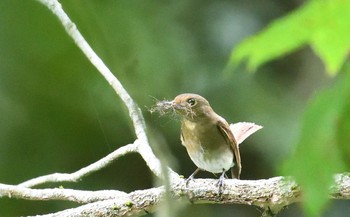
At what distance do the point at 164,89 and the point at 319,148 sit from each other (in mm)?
1612

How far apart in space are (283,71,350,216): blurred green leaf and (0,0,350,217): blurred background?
160cm

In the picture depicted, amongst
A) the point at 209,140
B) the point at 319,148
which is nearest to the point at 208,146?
the point at 209,140

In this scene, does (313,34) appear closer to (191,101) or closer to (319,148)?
(319,148)

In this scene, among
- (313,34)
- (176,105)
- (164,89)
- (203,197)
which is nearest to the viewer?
(313,34)

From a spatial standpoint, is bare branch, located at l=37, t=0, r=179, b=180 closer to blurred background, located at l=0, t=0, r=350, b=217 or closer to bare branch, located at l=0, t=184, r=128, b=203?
bare branch, located at l=0, t=184, r=128, b=203

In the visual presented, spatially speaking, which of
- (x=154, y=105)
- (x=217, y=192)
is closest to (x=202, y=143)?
(x=154, y=105)

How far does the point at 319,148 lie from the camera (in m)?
0.27

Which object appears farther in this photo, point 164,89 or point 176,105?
point 164,89

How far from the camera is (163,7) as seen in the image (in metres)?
2.40

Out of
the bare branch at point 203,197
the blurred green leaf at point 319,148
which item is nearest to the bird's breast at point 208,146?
the bare branch at point 203,197

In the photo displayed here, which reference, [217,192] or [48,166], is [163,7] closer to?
[48,166]

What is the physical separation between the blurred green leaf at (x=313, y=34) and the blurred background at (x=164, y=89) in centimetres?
161

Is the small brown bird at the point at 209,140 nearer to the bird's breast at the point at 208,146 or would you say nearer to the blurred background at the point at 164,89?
the bird's breast at the point at 208,146

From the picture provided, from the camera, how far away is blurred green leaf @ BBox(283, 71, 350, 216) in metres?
0.27
